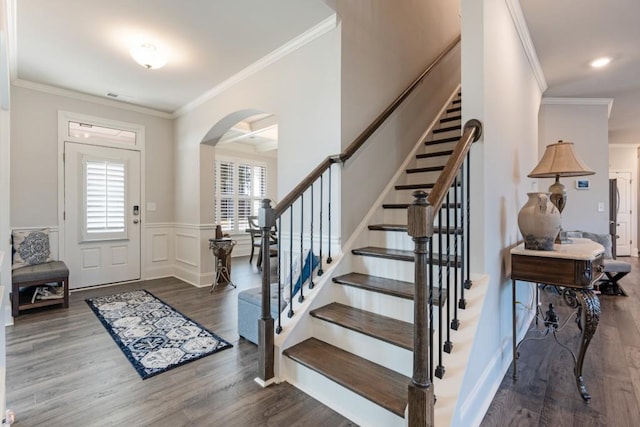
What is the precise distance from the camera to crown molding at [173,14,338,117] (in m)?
2.71

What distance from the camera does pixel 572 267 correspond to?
1.85 meters

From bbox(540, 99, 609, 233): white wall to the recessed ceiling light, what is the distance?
1.26 m

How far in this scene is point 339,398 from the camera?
5.63 ft

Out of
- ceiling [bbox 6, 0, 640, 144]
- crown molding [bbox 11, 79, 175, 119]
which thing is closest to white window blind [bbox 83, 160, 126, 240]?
crown molding [bbox 11, 79, 175, 119]

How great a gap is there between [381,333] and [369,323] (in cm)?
15

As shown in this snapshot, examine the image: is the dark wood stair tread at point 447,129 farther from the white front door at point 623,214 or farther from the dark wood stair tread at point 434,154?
the white front door at point 623,214

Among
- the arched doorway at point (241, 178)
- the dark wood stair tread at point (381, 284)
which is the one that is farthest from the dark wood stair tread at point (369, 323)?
the arched doorway at point (241, 178)

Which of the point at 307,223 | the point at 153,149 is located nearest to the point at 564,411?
the point at 307,223

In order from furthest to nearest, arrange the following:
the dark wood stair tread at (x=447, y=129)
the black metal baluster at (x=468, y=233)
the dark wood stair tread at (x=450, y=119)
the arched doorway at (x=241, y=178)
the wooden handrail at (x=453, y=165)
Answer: the arched doorway at (x=241, y=178)
the dark wood stair tread at (x=450, y=119)
the dark wood stair tread at (x=447, y=129)
the black metal baluster at (x=468, y=233)
the wooden handrail at (x=453, y=165)

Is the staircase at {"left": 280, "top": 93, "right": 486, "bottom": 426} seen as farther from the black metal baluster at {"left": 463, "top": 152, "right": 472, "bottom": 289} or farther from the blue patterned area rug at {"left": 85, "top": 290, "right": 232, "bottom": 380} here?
the blue patterned area rug at {"left": 85, "top": 290, "right": 232, "bottom": 380}

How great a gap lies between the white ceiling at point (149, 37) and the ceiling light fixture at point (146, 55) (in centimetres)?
7

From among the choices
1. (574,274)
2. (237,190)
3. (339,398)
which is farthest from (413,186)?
(237,190)

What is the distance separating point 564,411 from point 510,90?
7.04ft

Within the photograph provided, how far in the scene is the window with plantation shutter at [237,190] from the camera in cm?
714
